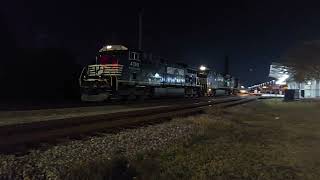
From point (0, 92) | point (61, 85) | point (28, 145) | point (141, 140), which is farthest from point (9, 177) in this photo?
point (61, 85)

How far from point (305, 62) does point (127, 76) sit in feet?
106

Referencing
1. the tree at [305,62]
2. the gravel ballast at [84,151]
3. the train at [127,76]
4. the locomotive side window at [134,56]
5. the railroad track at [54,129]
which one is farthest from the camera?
the tree at [305,62]

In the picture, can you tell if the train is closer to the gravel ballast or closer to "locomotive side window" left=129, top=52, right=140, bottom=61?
"locomotive side window" left=129, top=52, right=140, bottom=61

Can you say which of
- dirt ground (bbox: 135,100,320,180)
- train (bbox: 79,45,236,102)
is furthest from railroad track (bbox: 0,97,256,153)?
train (bbox: 79,45,236,102)

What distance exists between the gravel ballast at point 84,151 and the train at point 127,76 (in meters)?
15.0

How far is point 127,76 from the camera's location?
3228cm

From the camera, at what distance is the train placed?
101 feet

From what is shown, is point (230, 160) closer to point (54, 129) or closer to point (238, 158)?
point (238, 158)

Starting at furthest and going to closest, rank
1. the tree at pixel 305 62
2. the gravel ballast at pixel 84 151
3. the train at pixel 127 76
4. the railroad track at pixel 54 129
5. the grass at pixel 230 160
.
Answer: the tree at pixel 305 62
the train at pixel 127 76
the railroad track at pixel 54 129
the grass at pixel 230 160
the gravel ballast at pixel 84 151

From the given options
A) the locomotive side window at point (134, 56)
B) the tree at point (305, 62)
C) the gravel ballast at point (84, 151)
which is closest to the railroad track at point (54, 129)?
the gravel ballast at point (84, 151)

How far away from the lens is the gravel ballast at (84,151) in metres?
7.95

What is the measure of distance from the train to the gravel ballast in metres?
15.0

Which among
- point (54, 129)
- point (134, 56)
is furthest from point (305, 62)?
point (54, 129)

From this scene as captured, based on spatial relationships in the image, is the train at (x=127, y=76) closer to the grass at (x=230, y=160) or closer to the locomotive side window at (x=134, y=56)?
the locomotive side window at (x=134, y=56)
